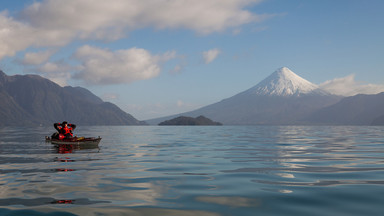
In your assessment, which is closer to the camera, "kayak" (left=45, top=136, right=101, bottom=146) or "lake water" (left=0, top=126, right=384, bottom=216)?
"lake water" (left=0, top=126, right=384, bottom=216)

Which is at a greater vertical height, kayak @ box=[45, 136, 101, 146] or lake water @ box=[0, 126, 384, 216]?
kayak @ box=[45, 136, 101, 146]

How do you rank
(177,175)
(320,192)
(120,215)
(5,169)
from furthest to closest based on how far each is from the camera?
(5,169) → (177,175) → (320,192) → (120,215)

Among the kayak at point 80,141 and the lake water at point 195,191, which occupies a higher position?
the kayak at point 80,141

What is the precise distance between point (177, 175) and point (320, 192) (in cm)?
786

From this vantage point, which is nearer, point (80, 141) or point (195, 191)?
point (195, 191)

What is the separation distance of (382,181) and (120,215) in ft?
42.2

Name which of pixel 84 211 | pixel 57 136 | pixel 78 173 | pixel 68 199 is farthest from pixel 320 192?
pixel 57 136

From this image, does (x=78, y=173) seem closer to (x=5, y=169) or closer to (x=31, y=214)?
(x=5, y=169)

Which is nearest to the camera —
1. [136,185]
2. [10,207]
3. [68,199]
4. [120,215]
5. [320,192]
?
[120,215]

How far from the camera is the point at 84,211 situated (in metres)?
10.6

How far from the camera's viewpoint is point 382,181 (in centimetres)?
1562

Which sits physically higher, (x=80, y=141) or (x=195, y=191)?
(x=80, y=141)

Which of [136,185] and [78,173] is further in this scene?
[78,173]

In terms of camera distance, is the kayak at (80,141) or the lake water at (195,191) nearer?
the lake water at (195,191)
